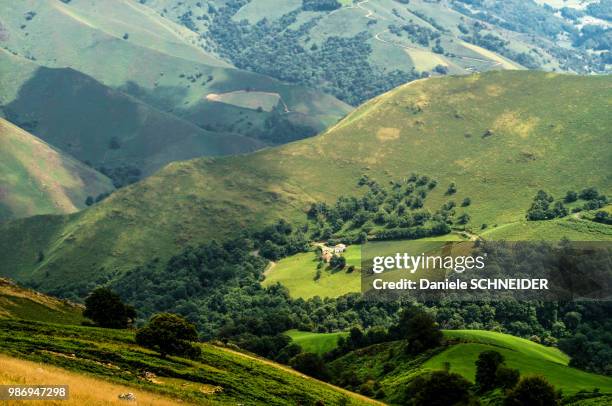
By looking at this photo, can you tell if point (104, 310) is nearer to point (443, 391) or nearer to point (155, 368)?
point (155, 368)

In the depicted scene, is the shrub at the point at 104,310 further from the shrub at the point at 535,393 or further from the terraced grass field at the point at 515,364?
the shrub at the point at 535,393

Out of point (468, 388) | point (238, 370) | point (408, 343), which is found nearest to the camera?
point (238, 370)

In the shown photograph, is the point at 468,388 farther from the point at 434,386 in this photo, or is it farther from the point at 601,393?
the point at 601,393

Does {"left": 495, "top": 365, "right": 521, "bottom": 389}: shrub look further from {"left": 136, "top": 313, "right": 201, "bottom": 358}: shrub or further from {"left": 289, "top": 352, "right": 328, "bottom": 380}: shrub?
{"left": 136, "top": 313, "right": 201, "bottom": 358}: shrub

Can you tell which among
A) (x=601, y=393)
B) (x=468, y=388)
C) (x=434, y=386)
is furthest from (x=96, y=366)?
(x=601, y=393)

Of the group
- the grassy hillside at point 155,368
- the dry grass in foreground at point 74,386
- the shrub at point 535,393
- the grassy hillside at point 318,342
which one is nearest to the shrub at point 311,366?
the grassy hillside at point 155,368

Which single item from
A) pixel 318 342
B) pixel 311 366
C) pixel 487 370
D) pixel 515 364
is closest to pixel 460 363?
pixel 515 364
